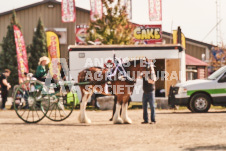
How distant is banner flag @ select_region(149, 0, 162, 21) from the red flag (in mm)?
6597

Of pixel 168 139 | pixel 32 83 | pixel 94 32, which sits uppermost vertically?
pixel 94 32

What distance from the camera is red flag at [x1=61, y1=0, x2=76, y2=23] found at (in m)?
39.4

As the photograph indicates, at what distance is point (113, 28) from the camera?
35312 mm

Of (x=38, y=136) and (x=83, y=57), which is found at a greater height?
(x=83, y=57)

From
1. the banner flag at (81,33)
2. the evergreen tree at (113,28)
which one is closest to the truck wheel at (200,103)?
the evergreen tree at (113,28)

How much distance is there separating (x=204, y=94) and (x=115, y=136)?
918 cm

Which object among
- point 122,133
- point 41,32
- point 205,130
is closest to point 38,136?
point 122,133

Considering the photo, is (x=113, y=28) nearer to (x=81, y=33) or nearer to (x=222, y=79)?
(x=81, y=33)

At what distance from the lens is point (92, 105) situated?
24.0 metres

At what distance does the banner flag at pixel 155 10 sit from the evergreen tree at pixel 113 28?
88.6 inches

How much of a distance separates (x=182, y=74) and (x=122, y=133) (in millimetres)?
12227

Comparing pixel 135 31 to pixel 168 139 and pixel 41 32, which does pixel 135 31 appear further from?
pixel 168 139

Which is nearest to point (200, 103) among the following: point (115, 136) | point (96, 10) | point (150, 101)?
point (150, 101)

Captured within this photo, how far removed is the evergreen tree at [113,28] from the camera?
1376 inches
